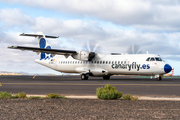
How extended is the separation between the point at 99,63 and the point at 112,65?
2270 mm

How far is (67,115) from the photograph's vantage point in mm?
6629

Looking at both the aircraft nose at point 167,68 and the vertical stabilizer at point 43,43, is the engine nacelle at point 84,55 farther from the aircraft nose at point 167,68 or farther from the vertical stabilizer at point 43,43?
the aircraft nose at point 167,68

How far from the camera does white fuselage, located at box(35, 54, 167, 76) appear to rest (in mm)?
28344

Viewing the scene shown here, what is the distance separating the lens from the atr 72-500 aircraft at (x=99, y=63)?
28391 millimetres

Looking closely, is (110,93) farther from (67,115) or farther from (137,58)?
(137,58)

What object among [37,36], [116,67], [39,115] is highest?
[37,36]

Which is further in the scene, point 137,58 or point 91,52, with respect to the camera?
point 91,52

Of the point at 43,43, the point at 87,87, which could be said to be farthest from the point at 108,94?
the point at 43,43

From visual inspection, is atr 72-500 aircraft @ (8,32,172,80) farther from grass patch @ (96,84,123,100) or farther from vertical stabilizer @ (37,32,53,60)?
grass patch @ (96,84,123,100)

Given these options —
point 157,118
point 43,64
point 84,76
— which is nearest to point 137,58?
point 84,76

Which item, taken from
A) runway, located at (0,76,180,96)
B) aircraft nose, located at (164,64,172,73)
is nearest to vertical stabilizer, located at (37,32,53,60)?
runway, located at (0,76,180,96)

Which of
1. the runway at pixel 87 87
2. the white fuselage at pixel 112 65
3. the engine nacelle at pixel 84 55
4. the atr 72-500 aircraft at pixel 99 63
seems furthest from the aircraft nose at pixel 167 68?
the engine nacelle at pixel 84 55

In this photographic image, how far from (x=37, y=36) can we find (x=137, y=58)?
18741 millimetres

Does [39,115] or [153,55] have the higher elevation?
[153,55]
